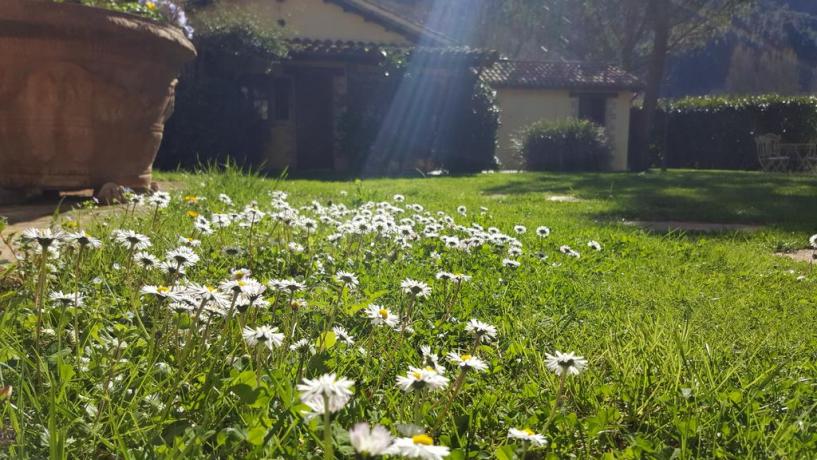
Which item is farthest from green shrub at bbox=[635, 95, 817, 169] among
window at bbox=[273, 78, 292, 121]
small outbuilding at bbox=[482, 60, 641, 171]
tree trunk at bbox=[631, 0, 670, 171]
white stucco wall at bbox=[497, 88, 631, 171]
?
window at bbox=[273, 78, 292, 121]

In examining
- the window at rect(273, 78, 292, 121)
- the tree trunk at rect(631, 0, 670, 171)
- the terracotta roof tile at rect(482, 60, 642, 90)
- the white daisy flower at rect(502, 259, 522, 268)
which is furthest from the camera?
the terracotta roof tile at rect(482, 60, 642, 90)

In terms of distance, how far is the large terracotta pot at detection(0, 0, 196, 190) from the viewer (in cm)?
469

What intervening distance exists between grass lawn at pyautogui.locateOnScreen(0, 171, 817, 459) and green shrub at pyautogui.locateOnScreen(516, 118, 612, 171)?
16006 mm

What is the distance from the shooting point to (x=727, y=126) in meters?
23.7

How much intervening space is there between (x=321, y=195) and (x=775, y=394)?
233 inches

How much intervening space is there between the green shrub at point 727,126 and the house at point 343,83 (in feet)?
31.8

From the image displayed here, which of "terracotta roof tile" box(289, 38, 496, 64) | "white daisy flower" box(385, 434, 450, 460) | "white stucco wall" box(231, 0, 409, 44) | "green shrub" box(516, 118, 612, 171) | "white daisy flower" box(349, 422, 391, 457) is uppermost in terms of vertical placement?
"white stucco wall" box(231, 0, 409, 44)

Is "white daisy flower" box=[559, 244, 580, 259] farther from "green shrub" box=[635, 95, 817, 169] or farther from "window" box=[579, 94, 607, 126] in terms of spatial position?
"window" box=[579, 94, 607, 126]

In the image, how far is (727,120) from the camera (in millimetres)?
23719

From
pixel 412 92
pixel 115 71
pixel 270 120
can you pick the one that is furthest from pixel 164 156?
pixel 115 71

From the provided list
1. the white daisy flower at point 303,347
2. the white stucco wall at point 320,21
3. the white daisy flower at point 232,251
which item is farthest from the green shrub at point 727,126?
the white daisy flower at point 303,347

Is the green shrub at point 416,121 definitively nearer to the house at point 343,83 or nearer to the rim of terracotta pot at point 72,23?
the house at point 343,83

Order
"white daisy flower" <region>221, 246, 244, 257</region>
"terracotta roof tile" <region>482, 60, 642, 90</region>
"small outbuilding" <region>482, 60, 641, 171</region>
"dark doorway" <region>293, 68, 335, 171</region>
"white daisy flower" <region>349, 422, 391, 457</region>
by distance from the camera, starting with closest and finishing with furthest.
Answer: "white daisy flower" <region>349, 422, 391, 457</region> → "white daisy flower" <region>221, 246, 244, 257</region> → "dark doorway" <region>293, 68, 335, 171</region> → "terracotta roof tile" <region>482, 60, 642, 90</region> → "small outbuilding" <region>482, 60, 641, 171</region>

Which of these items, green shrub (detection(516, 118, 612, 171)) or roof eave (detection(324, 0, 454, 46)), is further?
green shrub (detection(516, 118, 612, 171))
